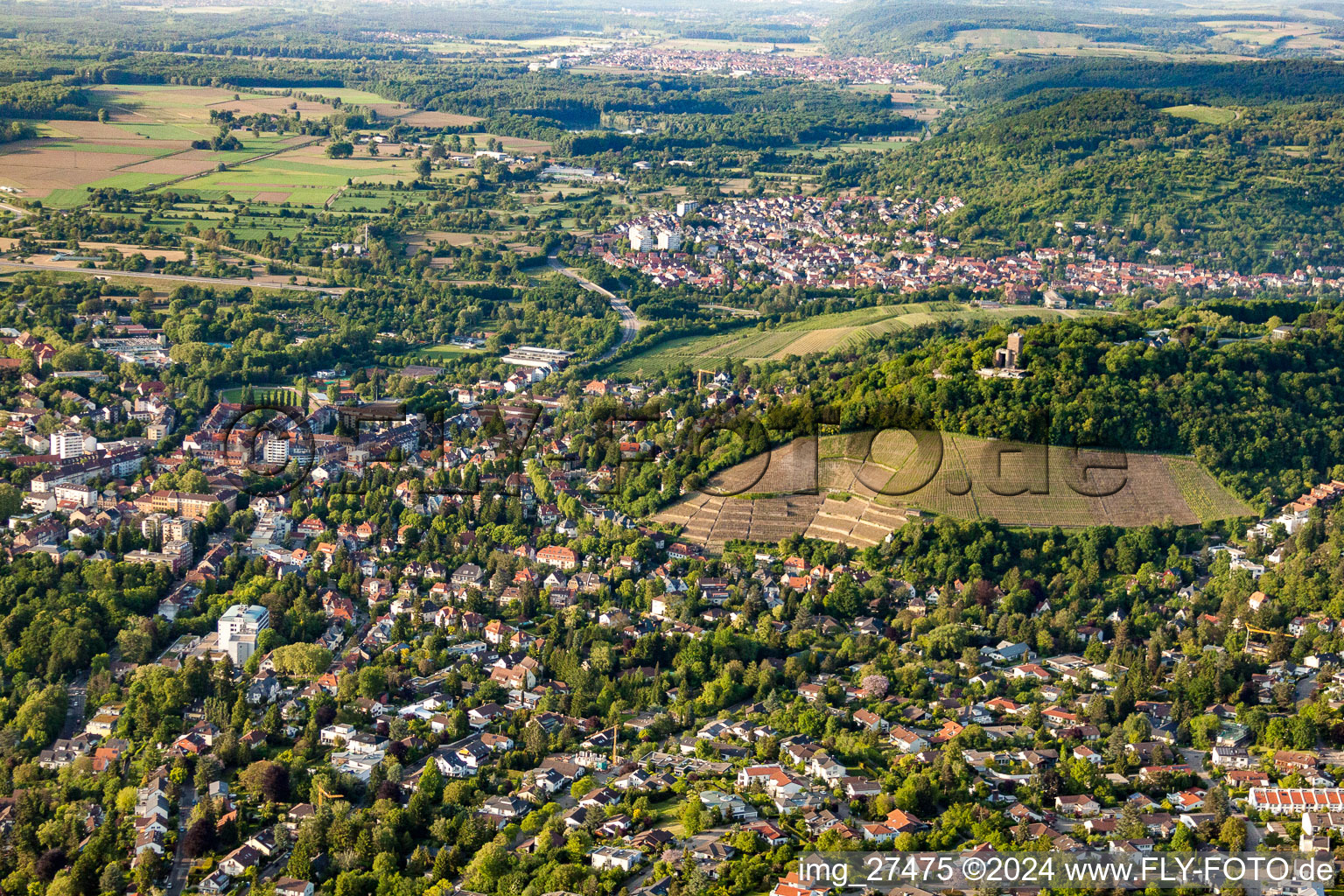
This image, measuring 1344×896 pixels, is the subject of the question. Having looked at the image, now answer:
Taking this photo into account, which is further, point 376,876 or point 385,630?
point 385,630

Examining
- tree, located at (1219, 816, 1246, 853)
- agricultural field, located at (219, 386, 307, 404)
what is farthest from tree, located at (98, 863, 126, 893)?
agricultural field, located at (219, 386, 307, 404)

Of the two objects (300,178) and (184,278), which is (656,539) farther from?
(300,178)

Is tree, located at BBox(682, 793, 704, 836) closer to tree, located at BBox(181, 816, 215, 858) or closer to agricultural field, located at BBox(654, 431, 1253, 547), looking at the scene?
tree, located at BBox(181, 816, 215, 858)

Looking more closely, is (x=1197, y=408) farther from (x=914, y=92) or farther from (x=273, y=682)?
(x=914, y=92)

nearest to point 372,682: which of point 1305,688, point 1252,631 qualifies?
point 1305,688

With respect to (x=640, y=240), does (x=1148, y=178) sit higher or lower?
higher

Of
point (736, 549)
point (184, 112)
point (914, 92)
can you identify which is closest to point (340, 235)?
point (184, 112)

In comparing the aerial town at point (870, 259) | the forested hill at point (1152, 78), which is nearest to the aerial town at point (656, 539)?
the aerial town at point (870, 259)
